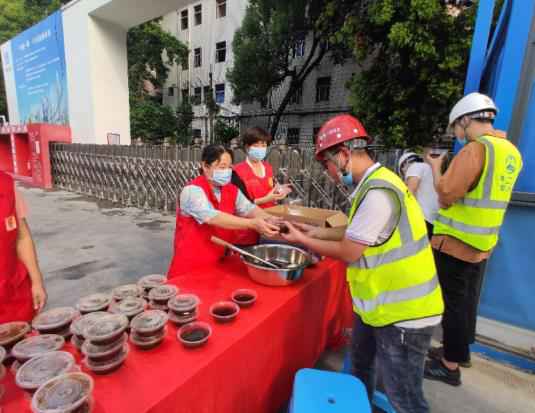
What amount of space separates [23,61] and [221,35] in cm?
1322

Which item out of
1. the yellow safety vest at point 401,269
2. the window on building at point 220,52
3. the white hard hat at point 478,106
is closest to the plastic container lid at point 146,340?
the yellow safety vest at point 401,269

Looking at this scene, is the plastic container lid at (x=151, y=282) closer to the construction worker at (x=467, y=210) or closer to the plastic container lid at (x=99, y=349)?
the plastic container lid at (x=99, y=349)

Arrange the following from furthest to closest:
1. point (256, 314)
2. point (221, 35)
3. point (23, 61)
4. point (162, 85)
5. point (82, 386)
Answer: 1. point (162, 85)
2. point (221, 35)
3. point (23, 61)
4. point (256, 314)
5. point (82, 386)

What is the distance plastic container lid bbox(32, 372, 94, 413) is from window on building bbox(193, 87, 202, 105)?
80.5 feet

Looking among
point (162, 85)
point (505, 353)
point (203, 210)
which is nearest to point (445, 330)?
point (505, 353)

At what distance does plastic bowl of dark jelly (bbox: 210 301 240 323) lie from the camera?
1.35m

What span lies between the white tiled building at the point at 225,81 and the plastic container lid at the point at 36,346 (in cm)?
1716

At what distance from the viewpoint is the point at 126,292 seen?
1.47 metres

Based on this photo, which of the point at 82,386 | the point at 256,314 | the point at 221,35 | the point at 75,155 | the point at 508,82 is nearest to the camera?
the point at 82,386

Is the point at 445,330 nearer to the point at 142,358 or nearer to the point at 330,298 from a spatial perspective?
the point at 330,298

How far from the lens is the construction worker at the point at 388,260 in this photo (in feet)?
4.13

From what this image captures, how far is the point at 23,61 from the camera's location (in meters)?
11.9

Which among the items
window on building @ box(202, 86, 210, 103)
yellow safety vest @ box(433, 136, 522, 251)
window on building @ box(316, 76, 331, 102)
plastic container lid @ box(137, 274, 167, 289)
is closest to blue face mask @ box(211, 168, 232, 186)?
plastic container lid @ box(137, 274, 167, 289)

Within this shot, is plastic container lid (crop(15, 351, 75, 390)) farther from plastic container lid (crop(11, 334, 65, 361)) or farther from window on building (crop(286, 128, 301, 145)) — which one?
window on building (crop(286, 128, 301, 145))
